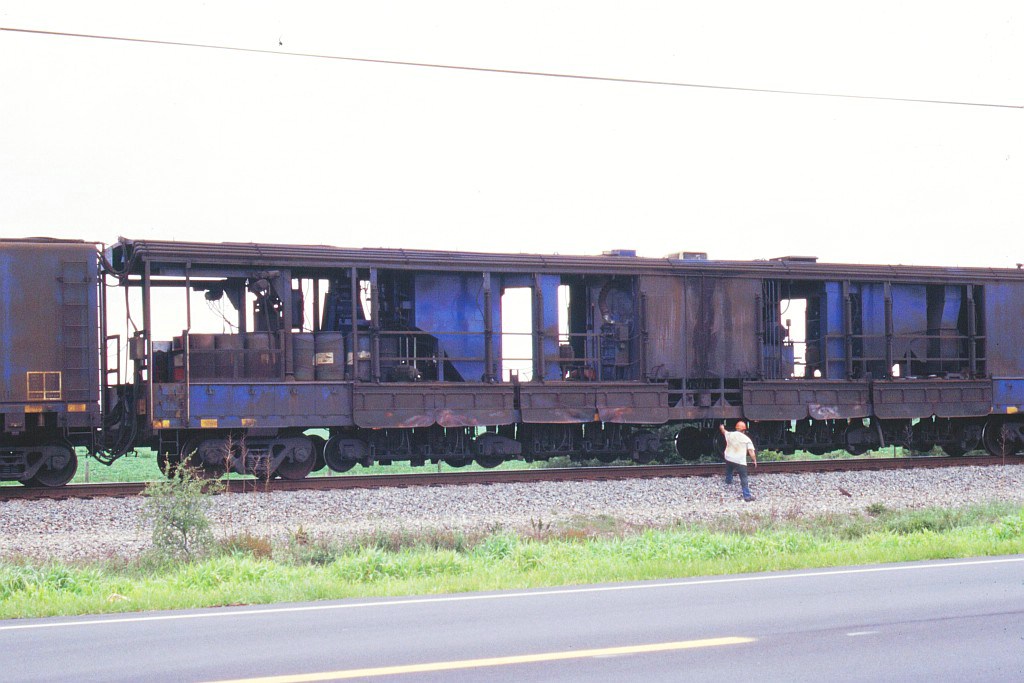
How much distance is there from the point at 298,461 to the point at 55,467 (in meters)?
3.85

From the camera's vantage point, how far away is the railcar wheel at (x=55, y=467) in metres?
16.8

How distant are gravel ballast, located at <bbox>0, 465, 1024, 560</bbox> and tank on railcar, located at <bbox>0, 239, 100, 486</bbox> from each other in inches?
71.7

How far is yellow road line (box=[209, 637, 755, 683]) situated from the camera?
6.02 metres

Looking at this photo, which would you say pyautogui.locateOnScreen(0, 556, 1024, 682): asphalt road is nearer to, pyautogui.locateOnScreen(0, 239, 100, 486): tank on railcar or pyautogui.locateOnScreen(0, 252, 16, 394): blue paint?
pyautogui.locateOnScreen(0, 239, 100, 486): tank on railcar

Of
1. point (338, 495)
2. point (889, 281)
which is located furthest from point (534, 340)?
point (889, 281)

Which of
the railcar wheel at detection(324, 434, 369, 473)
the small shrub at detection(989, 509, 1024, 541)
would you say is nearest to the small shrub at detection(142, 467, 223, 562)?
the railcar wheel at detection(324, 434, 369, 473)

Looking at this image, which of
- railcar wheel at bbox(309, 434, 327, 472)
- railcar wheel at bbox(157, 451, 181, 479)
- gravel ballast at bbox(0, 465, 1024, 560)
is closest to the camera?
gravel ballast at bbox(0, 465, 1024, 560)

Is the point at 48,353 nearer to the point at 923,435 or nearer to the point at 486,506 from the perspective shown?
the point at 486,506

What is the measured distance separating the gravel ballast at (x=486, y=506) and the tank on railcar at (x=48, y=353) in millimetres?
1820

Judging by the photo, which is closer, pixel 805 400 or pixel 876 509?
pixel 876 509

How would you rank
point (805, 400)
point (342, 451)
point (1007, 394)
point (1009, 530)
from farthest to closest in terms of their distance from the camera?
point (1007, 394)
point (805, 400)
point (342, 451)
point (1009, 530)

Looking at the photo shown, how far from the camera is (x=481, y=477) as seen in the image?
58.9 feet

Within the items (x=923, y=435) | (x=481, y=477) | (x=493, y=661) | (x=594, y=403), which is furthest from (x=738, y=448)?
(x=493, y=661)

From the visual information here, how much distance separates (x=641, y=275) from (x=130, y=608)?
13407mm
